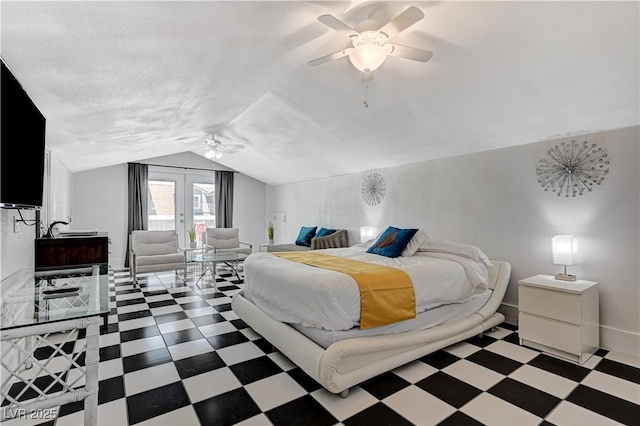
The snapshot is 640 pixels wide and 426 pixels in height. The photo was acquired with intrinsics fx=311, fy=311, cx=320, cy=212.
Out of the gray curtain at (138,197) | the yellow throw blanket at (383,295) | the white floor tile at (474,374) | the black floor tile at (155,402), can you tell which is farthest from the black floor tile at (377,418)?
the gray curtain at (138,197)

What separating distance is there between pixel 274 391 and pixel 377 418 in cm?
72

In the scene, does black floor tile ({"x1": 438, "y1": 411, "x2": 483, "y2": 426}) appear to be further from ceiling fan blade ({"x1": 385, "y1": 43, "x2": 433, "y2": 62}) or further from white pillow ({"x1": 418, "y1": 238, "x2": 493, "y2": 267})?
ceiling fan blade ({"x1": 385, "y1": 43, "x2": 433, "y2": 62})

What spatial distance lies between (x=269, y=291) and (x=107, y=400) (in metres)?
1.31

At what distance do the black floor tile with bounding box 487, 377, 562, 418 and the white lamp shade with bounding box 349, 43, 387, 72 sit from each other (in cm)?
238

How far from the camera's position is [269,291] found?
9.17ft

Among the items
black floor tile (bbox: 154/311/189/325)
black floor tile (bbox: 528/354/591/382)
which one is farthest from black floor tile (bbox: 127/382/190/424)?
black floor tile (bbox: 528/354/591/382)

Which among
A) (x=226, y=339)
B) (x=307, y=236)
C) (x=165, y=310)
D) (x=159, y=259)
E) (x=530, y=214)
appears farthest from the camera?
(x=307, y=236)

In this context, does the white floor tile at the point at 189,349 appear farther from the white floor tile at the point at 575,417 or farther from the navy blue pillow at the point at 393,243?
the white floor tile at the point at 575,417

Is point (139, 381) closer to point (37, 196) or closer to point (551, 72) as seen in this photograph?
point (37, 196)

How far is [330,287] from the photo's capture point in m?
2.25

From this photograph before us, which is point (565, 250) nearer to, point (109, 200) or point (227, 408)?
point (227, 408)

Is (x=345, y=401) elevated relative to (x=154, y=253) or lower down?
lower down

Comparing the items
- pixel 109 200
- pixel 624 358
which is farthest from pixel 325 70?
pixel 109 200

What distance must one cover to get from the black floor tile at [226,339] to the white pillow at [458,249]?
7.24 feet
